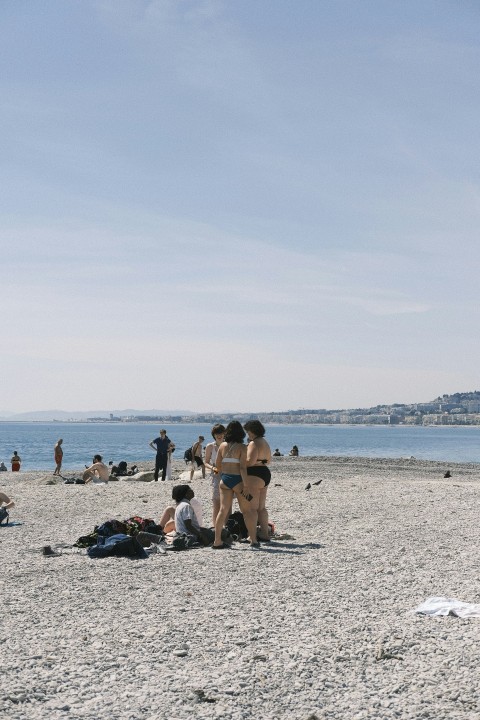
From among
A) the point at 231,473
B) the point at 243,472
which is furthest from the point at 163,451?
the point at 243,472

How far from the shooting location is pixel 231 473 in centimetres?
1194

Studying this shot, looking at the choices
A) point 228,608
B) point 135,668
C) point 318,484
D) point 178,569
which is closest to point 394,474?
point 318,484

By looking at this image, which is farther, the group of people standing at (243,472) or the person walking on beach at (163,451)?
the person walking on beach at (163,451)

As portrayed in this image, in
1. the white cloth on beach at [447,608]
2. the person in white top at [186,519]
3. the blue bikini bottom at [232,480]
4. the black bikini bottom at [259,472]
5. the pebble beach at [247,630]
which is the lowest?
the pebble beach at [247,630]

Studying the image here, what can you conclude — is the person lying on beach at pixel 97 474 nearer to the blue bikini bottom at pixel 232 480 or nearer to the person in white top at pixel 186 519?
the person in white top at pixel 186 519

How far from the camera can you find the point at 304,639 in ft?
22.6

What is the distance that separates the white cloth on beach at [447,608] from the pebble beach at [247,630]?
0.15m

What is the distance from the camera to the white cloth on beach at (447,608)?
25.4 ft

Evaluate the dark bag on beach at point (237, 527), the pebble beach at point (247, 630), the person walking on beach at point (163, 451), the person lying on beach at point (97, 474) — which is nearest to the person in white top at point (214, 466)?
the dark bag on beach at point (237, 527)

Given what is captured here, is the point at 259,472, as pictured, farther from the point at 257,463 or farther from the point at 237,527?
the point at 237,527

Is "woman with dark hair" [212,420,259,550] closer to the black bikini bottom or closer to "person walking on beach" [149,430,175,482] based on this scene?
the black bikini bottom

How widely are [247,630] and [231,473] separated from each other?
4.85 metres

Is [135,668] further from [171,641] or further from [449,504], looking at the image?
[449,504]

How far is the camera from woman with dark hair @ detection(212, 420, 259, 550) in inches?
465
